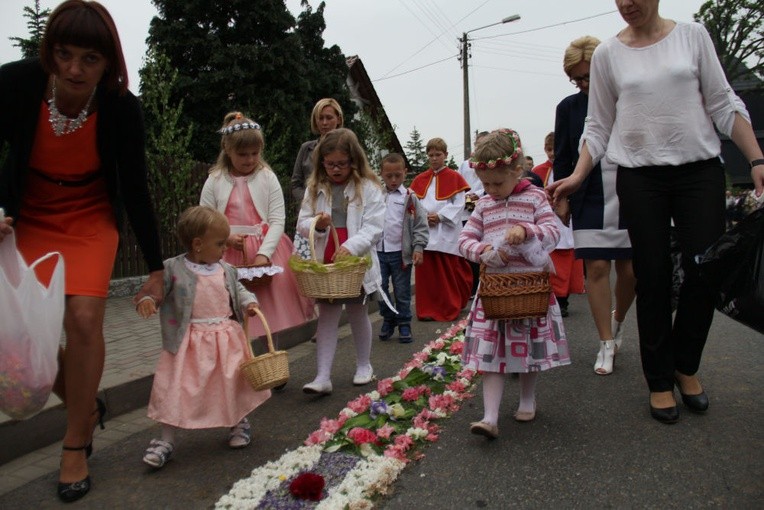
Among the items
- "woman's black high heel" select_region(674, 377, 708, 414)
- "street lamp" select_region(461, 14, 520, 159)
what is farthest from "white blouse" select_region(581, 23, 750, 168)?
"street lamp" select_region(461, 14, 520, 159)

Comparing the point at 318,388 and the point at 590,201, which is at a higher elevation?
the point at 590,201

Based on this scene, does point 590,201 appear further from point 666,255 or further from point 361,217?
point 361,217

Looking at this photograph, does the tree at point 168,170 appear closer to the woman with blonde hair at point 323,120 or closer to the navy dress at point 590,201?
the woman with blonde hair at point 323,120

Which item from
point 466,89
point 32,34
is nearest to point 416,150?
point 466,89

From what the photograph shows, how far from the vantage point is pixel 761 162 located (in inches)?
132

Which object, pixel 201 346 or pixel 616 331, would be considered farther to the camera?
pixel 616 331

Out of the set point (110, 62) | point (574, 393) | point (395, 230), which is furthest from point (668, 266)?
point (395, 230)

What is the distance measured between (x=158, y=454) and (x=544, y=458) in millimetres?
1776

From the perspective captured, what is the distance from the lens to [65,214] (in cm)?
311

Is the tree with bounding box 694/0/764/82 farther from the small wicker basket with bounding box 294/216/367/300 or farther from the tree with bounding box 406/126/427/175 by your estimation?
the small wicker basket with bounding box 294/216/367/300

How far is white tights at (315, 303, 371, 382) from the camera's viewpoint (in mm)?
4586

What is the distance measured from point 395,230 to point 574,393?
3088 millimetres

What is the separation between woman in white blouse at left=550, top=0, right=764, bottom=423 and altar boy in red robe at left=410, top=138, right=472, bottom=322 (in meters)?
3.99

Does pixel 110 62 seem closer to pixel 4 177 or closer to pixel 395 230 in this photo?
pixel 4 177
